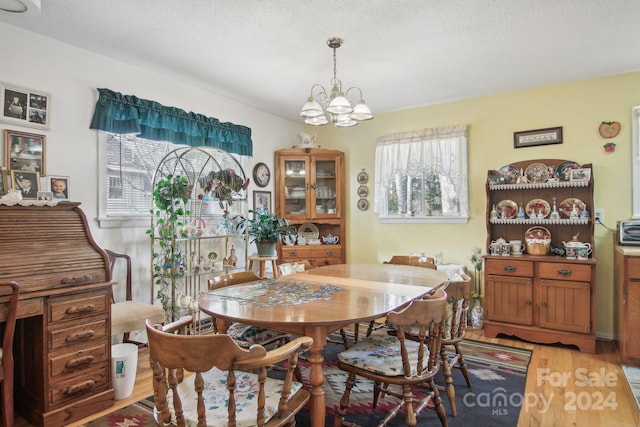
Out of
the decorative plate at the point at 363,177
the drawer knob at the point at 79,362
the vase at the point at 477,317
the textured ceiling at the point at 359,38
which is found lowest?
the vase at the point at 477,317

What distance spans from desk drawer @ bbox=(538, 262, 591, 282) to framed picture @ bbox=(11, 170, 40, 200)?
13.2ft

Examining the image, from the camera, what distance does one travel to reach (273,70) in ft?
11.1

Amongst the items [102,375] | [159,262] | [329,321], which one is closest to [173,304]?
[159,262]

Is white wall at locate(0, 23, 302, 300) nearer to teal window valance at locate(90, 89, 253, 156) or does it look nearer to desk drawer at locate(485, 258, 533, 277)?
teal window valance at locate(90, 89, 253, 156)

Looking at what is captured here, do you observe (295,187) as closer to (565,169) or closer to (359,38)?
(359,38)

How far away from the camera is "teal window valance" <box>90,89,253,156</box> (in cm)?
302

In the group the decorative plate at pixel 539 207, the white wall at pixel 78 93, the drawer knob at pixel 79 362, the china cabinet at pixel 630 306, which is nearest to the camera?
the drawer knob at pixel 79 362

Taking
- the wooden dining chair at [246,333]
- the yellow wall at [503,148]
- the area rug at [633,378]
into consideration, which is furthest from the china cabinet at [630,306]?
the wooden dining chair at [246,333]

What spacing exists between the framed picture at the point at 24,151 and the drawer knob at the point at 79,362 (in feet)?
4.28

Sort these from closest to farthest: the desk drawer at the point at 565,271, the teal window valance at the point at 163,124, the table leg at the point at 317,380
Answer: the table leg at the point at 317,380 → the teal window valance at the point at 163,124 → the desk drawer at the point at 565,271

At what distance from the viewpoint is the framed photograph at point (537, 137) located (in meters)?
3.76

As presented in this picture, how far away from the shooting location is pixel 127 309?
2799mm

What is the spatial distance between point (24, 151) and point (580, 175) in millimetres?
4498

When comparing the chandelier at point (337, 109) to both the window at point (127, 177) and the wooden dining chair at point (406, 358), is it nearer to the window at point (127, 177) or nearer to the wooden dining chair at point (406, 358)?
the wooden dining chair at point (406, 358)
